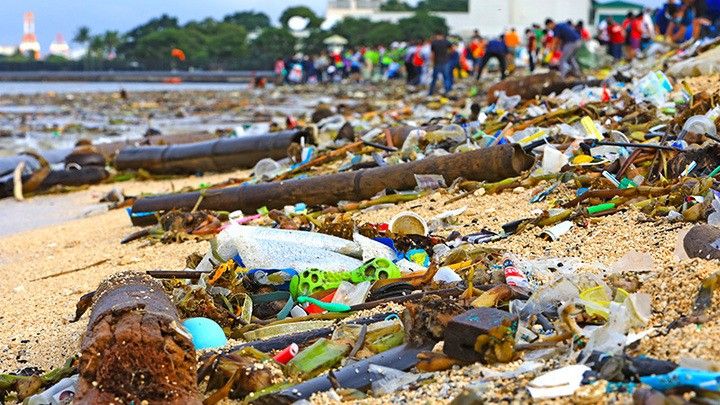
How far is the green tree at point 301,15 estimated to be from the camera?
289 ft

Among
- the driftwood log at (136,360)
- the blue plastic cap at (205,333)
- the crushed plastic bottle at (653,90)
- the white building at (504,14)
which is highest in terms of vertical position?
the crushed plastic bottle at (653,90)

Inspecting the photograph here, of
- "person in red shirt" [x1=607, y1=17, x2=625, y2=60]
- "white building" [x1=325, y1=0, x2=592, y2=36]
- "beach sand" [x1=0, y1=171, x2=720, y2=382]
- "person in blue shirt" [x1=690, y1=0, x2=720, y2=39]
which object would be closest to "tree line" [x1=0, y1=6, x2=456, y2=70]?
"white building" [x1=325, y1=0, x2=592, y2=36]

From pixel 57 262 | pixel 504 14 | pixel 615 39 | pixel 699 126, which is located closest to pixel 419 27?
pixel 504 14

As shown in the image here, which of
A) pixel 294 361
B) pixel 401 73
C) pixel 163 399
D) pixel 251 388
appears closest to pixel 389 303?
pixel 294 361

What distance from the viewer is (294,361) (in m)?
3.45

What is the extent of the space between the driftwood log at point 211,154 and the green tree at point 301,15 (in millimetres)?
76879

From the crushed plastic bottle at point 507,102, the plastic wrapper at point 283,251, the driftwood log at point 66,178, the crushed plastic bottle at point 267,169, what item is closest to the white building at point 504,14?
the driftwood log at point 66,178

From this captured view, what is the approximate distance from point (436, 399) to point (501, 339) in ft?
1.04

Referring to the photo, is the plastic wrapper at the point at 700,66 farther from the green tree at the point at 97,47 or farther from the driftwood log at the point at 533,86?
the green tree at the point at 97,47

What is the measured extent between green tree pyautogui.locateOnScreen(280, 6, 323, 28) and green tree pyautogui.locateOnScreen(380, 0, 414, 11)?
7.46 metres

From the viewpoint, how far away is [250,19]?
114000mm

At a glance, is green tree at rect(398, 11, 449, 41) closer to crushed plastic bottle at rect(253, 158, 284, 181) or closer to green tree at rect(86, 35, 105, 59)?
green tree at rect(86, 35, 105, 59)

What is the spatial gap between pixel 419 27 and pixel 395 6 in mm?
28457

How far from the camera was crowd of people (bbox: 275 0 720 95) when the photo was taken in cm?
1742
